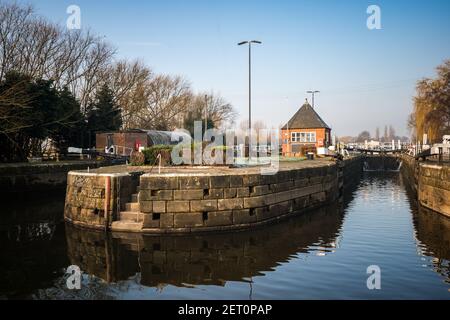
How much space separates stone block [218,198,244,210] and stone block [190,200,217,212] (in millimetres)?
250

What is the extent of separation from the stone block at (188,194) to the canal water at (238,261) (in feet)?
4.85

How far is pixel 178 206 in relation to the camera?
50.8ft

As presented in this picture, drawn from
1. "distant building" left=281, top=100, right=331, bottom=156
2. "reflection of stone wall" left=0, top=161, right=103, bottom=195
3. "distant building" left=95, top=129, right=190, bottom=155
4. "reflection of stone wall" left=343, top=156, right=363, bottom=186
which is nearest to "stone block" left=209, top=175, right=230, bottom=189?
"reflection of stone wall" left=0, top=161, right=103, bottom=195

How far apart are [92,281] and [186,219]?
207 inches

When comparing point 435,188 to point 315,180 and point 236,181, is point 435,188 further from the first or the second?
point 236,181

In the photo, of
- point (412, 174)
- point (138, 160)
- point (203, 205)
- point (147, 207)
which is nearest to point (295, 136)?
point (412, 174)

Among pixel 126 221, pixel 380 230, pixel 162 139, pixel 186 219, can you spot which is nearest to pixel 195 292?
pixel 186 219

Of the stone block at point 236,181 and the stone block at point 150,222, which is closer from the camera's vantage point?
the stone block at point 150,222

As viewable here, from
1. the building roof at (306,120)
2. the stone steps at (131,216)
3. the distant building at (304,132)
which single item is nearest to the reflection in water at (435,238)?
the stone steps at (131,216)

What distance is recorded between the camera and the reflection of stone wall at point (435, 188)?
1989 cm

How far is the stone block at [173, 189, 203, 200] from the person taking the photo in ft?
50.9

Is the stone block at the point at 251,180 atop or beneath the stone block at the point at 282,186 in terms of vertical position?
atop

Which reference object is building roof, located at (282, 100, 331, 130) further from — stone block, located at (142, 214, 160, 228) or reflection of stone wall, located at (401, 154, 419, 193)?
stone block, located at (142, 214, 160, 228)
